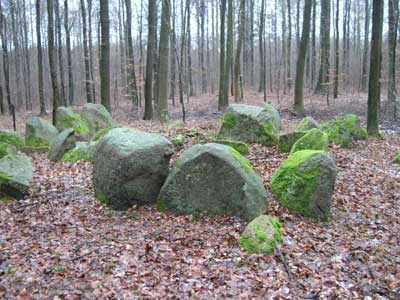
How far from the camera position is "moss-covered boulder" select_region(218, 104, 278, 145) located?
11203mm

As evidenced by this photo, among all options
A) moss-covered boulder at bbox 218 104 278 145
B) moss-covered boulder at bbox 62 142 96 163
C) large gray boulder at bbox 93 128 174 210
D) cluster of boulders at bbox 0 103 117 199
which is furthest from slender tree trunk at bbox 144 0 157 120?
large gray boulder at bbox 93 128 174 210

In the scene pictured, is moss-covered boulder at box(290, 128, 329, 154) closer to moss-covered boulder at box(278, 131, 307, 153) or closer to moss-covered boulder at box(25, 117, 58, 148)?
moss-covered boulder at box(278, 131, 307, 153)

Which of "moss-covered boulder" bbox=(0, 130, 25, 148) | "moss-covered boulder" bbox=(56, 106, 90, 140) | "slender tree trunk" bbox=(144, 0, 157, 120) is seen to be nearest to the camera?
"moss-covered boulder" bbox=(0, 130, 25, 148)

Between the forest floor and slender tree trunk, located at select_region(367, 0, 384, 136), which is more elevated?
slender tree trunk, located at select_region(367, 0, 384, 136)

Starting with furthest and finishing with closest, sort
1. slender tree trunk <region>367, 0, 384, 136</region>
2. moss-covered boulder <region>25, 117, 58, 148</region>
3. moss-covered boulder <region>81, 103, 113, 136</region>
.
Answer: moss-covered boulder <region>81, 103, 113, 136</region> → slender tree trunk <region>367, 0, 384, 136</region> → moss-covered boulder <region>25, 117, 58, 148</region>

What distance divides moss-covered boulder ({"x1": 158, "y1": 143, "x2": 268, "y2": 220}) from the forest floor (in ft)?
0.82

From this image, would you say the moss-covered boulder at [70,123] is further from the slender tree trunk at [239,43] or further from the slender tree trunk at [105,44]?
the slender tree trunk at [239,43]

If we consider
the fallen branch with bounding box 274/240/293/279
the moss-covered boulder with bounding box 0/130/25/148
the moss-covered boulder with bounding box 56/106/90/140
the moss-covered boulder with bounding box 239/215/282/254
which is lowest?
the fallen branch with bounding box 274/240/293/279

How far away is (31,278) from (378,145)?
1110cm

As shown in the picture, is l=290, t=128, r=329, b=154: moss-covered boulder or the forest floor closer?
the forest floor

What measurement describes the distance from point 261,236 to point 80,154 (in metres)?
6.36

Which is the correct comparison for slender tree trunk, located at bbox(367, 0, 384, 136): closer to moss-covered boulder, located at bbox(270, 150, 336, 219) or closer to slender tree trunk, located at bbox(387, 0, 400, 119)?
slender tree trunk, located at bbox(387, 0, 400, 119)

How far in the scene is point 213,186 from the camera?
277 inches

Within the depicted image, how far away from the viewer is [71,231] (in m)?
6.22
